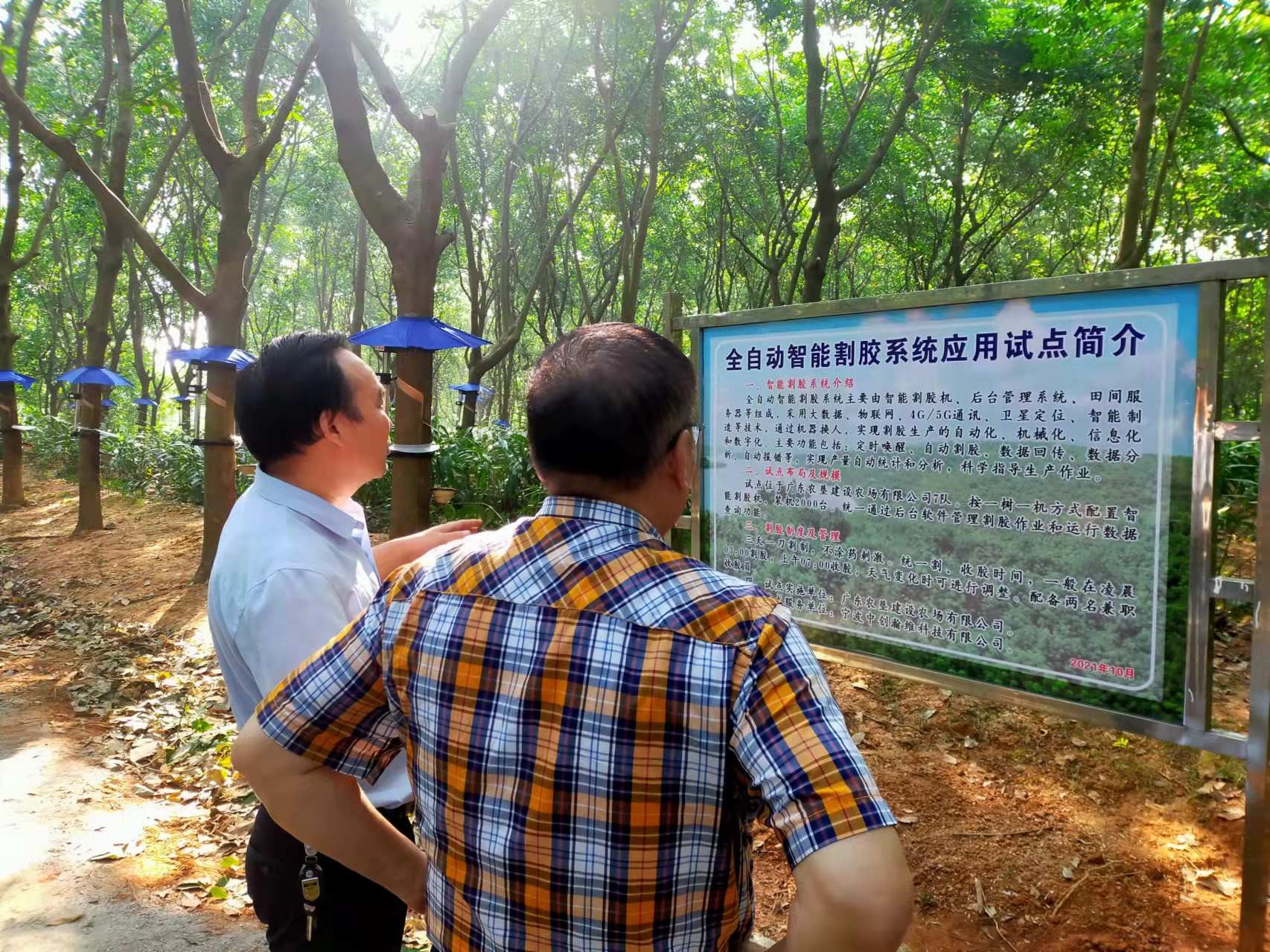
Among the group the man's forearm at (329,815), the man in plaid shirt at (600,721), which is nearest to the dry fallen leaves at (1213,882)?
the man in plaid shirt at (600,721)


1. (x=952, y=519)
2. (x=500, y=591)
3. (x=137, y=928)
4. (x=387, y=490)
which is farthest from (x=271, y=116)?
(x=500, y=591)

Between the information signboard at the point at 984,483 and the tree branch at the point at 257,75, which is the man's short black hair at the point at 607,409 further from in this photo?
the tree branch at the point at 257,75

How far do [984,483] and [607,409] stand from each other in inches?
62.9

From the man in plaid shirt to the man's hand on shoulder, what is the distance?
3.72 ft

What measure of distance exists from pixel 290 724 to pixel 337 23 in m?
4.64

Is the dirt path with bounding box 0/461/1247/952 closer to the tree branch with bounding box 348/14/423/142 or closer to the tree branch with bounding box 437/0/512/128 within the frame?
the tree branch with bounding box 348/14/423/142

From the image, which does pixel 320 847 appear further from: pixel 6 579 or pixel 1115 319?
pixel 6 579

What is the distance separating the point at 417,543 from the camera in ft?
7.71

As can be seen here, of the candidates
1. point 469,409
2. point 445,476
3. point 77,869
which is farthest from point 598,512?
point 469,409

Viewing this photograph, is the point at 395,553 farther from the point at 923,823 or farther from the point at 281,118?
the point at 281,118

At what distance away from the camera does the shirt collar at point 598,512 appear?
1.04 meters

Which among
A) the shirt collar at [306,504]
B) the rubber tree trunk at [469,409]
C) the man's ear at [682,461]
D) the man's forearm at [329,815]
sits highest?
the rubber tree trunk at [469,409]

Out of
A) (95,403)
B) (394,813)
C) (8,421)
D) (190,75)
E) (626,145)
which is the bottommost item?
(394,813)

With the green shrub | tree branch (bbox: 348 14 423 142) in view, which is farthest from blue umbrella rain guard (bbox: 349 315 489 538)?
tree branch (bbox: 348 14 423 142)
